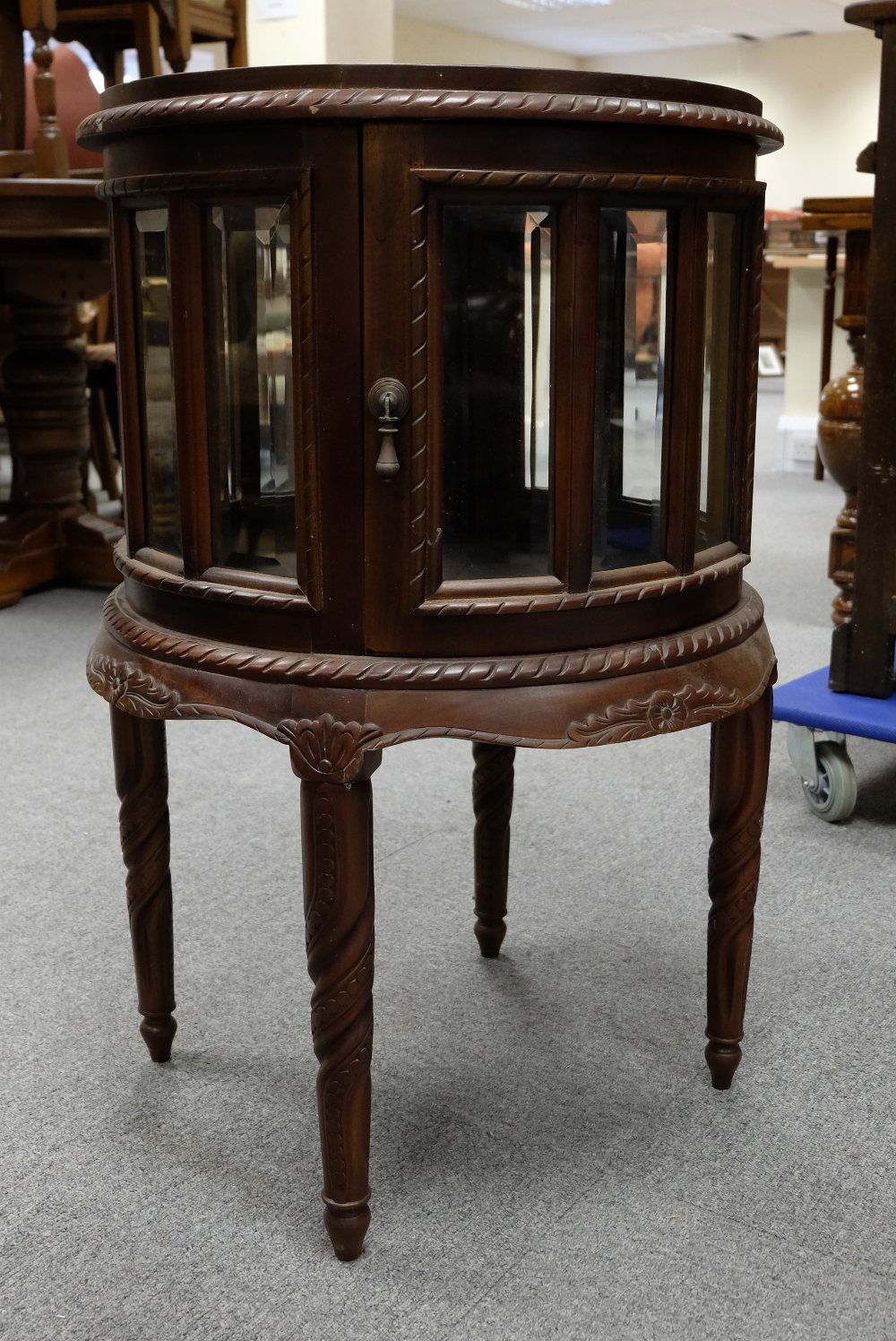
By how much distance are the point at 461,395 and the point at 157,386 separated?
0.29 meters

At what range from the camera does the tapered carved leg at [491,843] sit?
5.47ft

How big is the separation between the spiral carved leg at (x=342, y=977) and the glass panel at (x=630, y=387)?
275 millimetres

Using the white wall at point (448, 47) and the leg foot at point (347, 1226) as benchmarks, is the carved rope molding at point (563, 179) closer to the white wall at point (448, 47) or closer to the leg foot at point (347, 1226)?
the leg foot at point (347, 1226)

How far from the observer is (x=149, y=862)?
1.43m

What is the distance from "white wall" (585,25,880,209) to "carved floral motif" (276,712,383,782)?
11.7 m

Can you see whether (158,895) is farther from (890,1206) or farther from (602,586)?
(890,1206)

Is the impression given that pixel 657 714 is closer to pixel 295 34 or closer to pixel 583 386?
pixel 583 386

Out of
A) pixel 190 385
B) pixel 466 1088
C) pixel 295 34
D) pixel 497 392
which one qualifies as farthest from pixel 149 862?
pixel 295 34

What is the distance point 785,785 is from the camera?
229cm

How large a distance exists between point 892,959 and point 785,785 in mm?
596

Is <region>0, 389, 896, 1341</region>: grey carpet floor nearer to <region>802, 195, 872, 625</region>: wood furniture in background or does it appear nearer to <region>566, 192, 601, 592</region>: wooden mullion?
<region>566, 192, 601, 592</region>: wooden mullion

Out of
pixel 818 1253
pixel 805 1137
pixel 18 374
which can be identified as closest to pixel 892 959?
pixel 805 1137

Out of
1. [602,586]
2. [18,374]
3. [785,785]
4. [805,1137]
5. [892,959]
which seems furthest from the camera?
[18,374]

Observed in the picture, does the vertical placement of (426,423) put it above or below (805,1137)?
above
